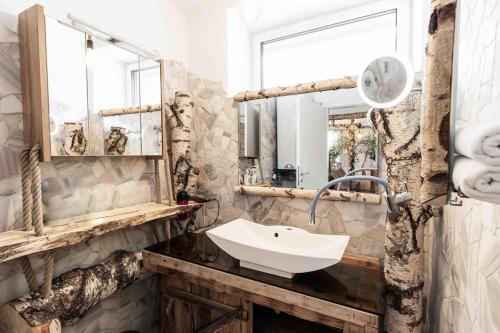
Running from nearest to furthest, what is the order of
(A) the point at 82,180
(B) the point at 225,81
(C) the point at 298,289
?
(C) the point at 298,289 → (A) the point at 82,180 → (B) the point at 225,81

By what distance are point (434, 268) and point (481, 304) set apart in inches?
29.4

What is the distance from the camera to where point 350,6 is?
170cm

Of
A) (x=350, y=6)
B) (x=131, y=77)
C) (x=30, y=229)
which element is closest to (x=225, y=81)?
(x=131, y=77)

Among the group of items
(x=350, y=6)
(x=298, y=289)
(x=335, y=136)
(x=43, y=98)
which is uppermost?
(x=350, y=6)

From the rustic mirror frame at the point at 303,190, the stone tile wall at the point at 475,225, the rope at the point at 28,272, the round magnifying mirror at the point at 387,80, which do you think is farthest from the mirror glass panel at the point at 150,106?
the stone tile wall at the point at 475,225

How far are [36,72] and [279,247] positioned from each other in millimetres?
1395

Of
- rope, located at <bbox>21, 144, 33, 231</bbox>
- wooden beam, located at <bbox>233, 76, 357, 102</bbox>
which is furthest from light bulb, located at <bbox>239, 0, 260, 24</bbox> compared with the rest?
rope, located at <bbox>21, 144, 33, 231</bbox>

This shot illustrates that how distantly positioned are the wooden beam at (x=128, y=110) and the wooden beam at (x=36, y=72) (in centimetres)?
32

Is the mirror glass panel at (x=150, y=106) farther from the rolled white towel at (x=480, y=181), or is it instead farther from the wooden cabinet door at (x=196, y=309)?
the rolled white towel at (x=480, y=181)

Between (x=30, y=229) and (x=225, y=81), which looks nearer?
(x=30, y=229)

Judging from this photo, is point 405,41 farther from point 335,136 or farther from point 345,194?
point 345,194

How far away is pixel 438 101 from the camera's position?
1.26 feet

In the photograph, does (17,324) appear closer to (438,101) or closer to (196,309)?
(196,309)

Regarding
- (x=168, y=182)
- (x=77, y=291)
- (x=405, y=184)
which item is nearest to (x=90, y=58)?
(x=168, y=182)
